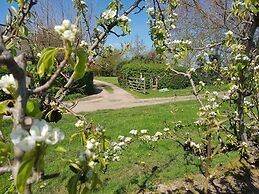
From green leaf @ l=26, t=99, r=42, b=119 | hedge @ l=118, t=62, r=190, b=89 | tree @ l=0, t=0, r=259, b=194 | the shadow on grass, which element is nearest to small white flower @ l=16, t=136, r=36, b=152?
tree @ l=0, t=0, r=259, b=194

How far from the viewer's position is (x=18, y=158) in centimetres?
87

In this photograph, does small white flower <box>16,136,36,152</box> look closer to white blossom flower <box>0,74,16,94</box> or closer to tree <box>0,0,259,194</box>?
tree <box>0,0,259,194</box>

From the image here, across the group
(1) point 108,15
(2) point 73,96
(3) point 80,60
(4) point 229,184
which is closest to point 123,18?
(1) point 108,15

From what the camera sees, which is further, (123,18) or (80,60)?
(123,18)

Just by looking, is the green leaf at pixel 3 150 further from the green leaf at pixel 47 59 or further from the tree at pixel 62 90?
the green leaf at pixel 47 59

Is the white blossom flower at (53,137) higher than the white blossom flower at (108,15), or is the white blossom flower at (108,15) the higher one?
the white blossom flower at (108,15)

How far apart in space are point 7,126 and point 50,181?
3.98 meters

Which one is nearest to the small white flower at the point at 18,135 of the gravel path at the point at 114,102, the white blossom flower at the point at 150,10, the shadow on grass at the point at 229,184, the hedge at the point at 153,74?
the white blossom flower at the point at 150,10

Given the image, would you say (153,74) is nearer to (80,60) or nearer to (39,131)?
(80,60)

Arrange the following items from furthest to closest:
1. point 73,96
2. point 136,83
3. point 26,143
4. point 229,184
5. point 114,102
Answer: point 136,83
point 73,96
point 114,102
point 229,184
point 26,143

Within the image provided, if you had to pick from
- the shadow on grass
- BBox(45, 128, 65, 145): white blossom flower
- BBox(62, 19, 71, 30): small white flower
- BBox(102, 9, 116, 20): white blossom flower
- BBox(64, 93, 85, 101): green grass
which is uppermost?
BBox(102, 9, 116, 20): white blossom flower

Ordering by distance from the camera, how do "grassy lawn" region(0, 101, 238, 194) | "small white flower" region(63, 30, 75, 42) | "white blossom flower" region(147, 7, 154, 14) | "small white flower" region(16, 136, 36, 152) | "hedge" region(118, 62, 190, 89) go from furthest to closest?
"hedge" region(118, 62, 190, 89)
"grassy lawn" region(0, 101, 238, 194)
"white blossom flower" region(147, 7, 154, 14)
"small white flower" region(63, 30, 75, 42)
"small white flower" region(16, 136, 36, 152)

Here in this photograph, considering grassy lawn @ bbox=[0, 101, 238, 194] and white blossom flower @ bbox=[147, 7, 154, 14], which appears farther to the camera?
grassy lawn @ bbox=[0, 101, 238, 194]

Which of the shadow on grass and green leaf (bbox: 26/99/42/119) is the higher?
green leaf (bbox: 26/99/42/119)
